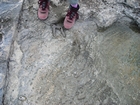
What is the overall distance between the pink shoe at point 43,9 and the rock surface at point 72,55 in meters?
0.06

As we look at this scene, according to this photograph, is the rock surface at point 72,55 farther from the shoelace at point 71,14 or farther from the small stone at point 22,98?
the shoelace at point 71,14

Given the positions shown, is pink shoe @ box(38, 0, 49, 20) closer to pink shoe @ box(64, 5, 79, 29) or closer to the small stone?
pink shoe @ box(64, 5, 79, 29)

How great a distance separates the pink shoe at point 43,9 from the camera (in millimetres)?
2418

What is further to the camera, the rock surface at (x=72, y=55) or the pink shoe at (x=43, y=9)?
the pink shoe at (x=43, y=9)

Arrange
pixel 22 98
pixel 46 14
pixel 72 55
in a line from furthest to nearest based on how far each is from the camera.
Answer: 1. pixel 46 14
2. pixel 72 55
3. pixel 22 98

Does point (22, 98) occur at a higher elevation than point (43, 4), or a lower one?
lower

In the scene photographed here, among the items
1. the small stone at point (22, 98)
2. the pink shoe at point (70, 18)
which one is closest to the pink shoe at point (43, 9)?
the pink shoe at point (70, 18)

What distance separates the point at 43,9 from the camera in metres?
2.43

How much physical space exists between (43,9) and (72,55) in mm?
581

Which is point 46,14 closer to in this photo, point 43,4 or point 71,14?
point 43,4

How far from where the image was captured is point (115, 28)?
2670mm

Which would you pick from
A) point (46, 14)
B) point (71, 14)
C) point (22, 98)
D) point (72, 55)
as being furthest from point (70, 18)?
point (22, 98)

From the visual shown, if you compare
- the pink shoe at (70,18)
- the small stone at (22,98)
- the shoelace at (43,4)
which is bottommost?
the small stone at (22,98)

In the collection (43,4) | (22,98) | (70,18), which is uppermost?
(43,4)
